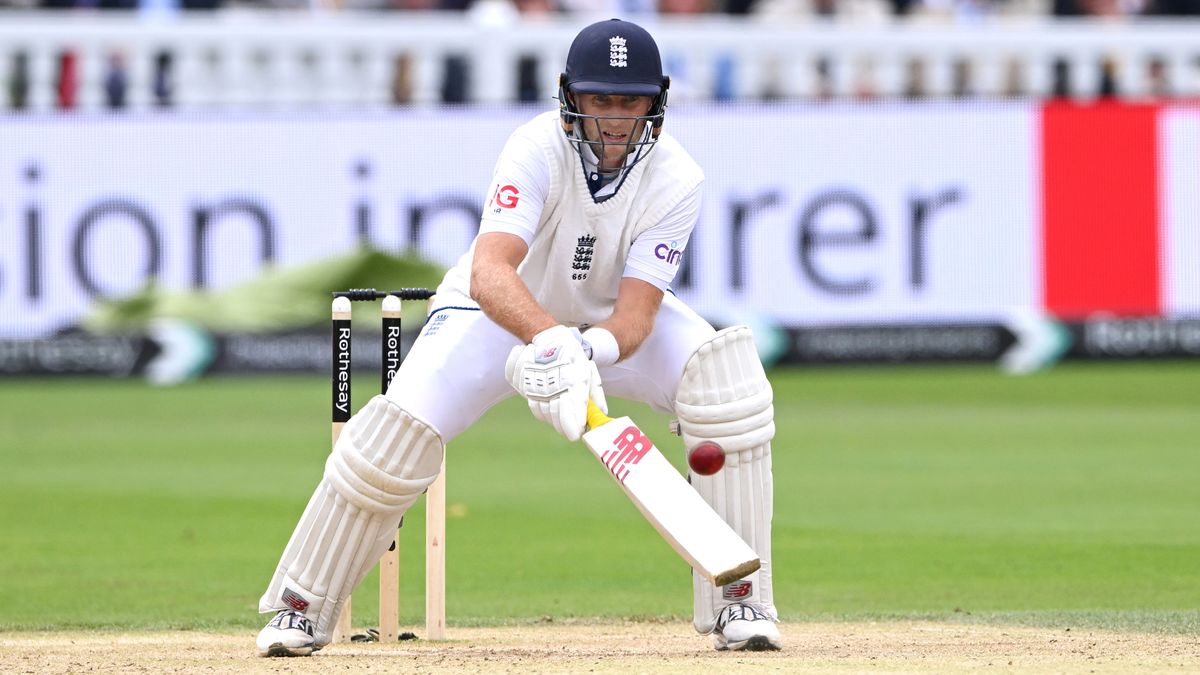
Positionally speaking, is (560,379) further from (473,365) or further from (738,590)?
(738,590)

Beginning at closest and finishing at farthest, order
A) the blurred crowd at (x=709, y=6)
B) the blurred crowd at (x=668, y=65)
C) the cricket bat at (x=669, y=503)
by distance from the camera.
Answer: the cricket bat at (x=669, y=503) < the blurred crowd at (x=668, y=65) < the blurred crowd at (x=709, y=6)

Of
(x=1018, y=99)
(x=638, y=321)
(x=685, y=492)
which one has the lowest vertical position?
(x=685, y=492)

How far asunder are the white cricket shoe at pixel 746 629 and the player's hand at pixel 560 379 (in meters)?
0.66

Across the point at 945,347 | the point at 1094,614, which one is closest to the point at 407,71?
the point at 945,347

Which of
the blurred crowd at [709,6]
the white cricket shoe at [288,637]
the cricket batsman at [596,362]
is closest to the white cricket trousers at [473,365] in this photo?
the cricket batsman at [596,362]

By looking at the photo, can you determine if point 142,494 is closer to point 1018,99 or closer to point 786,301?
point 786,301

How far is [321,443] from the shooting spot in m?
11.1

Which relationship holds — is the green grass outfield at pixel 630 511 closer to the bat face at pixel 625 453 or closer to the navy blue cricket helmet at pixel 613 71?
the bat face at pixel 625 453

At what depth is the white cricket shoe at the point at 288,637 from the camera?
17.2 feet

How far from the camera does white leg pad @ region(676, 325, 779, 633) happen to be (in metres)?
5.22

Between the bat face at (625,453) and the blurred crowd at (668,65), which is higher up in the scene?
the blurred crowd at (668,65)

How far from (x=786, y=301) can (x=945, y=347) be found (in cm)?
118

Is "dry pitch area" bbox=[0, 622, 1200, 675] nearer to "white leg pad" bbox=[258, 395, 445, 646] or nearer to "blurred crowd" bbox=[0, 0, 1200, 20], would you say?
"white leg pad" bbox=[258, 395, 445, 646]

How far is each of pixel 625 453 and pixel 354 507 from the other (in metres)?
0.75
